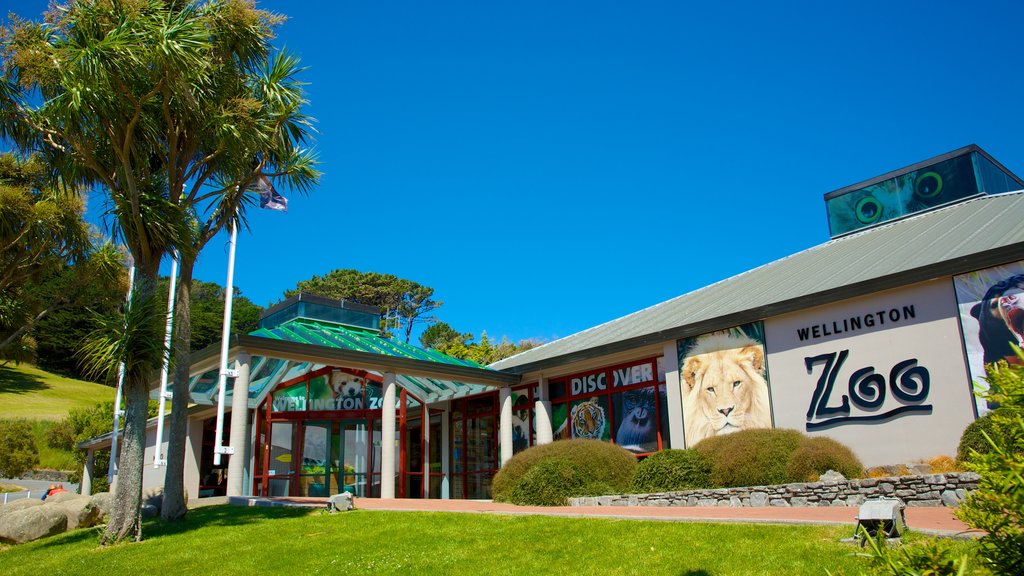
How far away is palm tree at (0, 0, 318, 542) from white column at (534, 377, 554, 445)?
1008 centimetres

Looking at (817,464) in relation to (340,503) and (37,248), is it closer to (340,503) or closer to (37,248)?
(340,503)

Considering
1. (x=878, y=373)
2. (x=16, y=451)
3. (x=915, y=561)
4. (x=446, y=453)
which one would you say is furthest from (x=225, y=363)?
(x=16, y=451)

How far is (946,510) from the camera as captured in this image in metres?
10.1

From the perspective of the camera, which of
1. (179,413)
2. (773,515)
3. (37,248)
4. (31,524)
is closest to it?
(773,515)

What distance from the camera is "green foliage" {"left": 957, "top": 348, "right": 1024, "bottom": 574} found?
7.83 feet

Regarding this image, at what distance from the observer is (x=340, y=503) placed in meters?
13.7

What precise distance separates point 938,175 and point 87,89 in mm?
22367

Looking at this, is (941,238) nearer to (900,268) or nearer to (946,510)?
(900,268)

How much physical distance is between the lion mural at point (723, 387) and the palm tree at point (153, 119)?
32.0 feet

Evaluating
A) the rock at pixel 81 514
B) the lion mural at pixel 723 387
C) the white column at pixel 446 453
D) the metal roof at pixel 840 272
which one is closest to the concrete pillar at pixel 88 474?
the white column at pixel 446 453

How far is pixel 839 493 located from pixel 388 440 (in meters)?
Answer: 11.2

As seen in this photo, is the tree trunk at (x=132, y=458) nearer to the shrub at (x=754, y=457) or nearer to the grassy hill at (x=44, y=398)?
the shrub at (x=754, y=457)

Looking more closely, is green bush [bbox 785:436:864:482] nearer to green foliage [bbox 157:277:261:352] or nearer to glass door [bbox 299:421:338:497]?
glass door [bbox 299:421:338:497]

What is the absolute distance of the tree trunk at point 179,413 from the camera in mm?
13320
